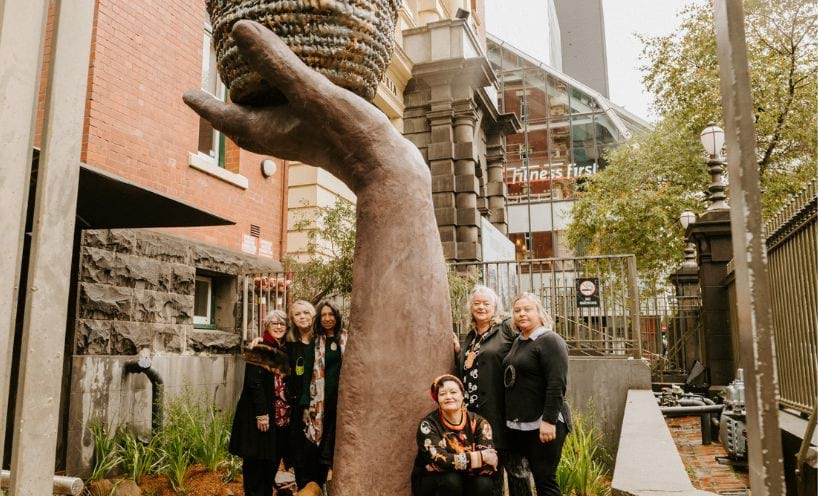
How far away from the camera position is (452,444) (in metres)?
3.44

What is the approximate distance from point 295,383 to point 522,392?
175cm

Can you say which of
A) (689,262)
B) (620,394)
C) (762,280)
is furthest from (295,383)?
(689,262)

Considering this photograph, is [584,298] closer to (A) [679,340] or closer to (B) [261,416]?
(A) [679,340]

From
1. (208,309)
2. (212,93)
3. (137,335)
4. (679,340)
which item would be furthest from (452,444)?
(679,340)

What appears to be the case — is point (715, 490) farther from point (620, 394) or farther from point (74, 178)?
point (74, 178)

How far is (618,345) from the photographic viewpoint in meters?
9.31

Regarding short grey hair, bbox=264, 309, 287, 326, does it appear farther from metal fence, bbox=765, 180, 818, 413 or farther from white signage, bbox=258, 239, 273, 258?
white signage, bbox=258, 239, 273, 258

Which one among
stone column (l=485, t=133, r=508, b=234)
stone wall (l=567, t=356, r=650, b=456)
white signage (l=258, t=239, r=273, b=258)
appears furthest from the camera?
stone column (l=485, t=133, r=508, b=234)

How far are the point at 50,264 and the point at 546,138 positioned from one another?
36.6 m

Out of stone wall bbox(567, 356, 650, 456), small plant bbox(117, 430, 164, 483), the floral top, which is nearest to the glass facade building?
stone wall bbox(567, 356, 650, 456)

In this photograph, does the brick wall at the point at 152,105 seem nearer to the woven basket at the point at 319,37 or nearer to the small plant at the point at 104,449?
the small plant at the point at 104,449

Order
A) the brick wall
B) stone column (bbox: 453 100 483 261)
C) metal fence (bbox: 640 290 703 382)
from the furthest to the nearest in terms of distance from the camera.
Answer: stone column (bbox: 453 100 483 261), metal fence (bbox: 640 290 703 382), the brick wall

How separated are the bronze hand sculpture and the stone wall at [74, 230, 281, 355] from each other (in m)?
4.40

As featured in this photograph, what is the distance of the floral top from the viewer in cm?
319
